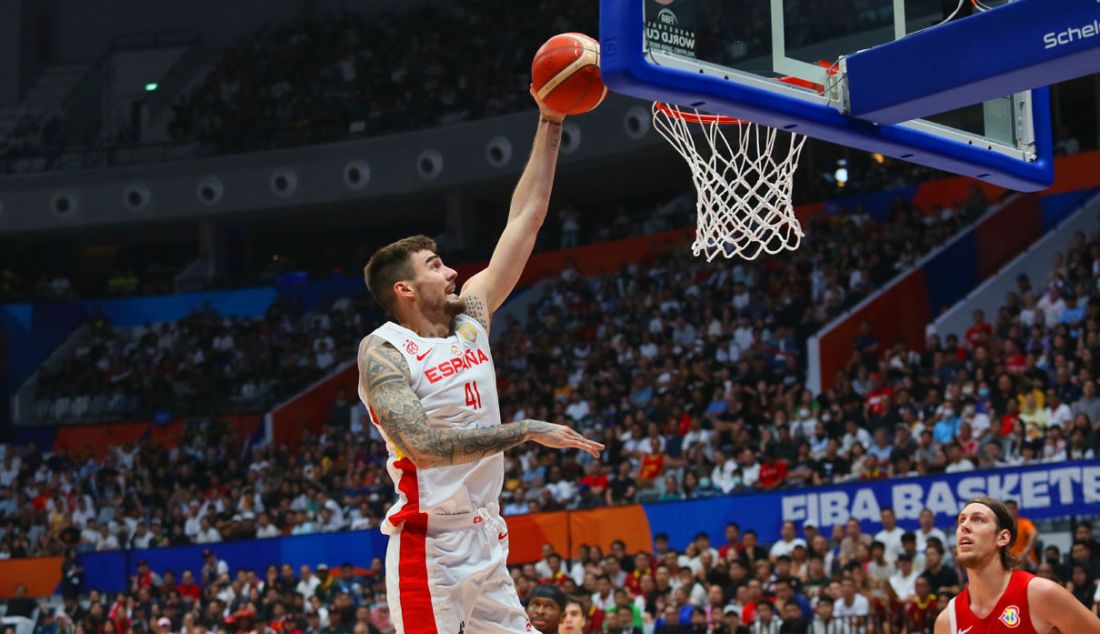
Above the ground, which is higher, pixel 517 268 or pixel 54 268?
pixel 54 268

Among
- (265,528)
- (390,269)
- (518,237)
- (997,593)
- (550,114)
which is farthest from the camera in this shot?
(265,528)

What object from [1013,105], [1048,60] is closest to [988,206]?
[1013,105]

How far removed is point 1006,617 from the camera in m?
5.63

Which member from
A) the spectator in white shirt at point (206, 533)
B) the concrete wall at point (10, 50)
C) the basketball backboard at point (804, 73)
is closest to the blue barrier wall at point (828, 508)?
the spectator in white shirt at point (206, 533)

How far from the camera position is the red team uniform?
5602 millimetres

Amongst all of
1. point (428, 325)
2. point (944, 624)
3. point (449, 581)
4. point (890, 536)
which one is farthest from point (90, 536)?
point (449, 581)

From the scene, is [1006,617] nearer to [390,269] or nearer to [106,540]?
[390,269]

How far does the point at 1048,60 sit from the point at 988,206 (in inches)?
571

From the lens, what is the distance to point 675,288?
21266 mm

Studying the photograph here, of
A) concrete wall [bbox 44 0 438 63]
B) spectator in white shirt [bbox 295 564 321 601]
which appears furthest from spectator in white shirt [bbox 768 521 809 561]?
concrete wall [bbox 44 0 438 63]

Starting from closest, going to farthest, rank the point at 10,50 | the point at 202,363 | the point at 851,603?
1. the point at 851,603
2. the point at 202,363
3. the point at 10,50

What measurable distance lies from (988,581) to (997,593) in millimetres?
57

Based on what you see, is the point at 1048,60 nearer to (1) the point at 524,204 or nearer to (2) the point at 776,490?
(1) the point at 524,204

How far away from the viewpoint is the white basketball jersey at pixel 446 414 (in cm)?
454
